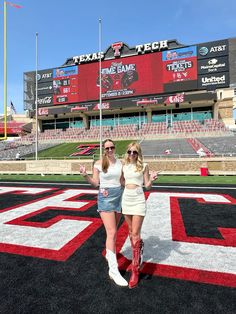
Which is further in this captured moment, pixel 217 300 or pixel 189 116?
pixel 189 116

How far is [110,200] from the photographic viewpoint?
2988mm

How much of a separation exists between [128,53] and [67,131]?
2089 centimetres

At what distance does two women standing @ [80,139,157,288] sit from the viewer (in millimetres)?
2904

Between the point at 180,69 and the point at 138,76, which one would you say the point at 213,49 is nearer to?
the point at 180,69

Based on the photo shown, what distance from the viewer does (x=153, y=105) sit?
40.6 meters

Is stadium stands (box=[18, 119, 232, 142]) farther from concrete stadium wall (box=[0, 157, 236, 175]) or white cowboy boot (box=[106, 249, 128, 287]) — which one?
white cowboy boot (box=[106, 249, 128, 287])

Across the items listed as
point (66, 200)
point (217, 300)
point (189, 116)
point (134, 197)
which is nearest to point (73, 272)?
point (134, 197)

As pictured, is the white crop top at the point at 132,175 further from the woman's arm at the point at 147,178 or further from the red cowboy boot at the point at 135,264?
the red cowboy boot at the point at 135,264

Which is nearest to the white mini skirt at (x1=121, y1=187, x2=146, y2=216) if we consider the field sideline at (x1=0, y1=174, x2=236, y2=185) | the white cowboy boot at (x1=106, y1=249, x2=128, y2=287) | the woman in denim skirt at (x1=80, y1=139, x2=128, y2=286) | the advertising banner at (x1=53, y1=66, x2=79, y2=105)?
the woman in denim skirt at (x1=80, y1=139, x2=128, y2=286)

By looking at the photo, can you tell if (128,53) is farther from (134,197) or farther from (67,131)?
(134,197)

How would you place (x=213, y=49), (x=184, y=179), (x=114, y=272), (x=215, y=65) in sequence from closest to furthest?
(x=114, y=272) → (x=184, y=179) → (x=215, y=65) → (x=213, y=49)

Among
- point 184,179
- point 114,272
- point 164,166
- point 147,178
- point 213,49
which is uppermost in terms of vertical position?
point 213,49

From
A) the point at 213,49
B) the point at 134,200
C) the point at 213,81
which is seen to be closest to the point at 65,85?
the point at 213,81

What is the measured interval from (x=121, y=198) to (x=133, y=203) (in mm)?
255
